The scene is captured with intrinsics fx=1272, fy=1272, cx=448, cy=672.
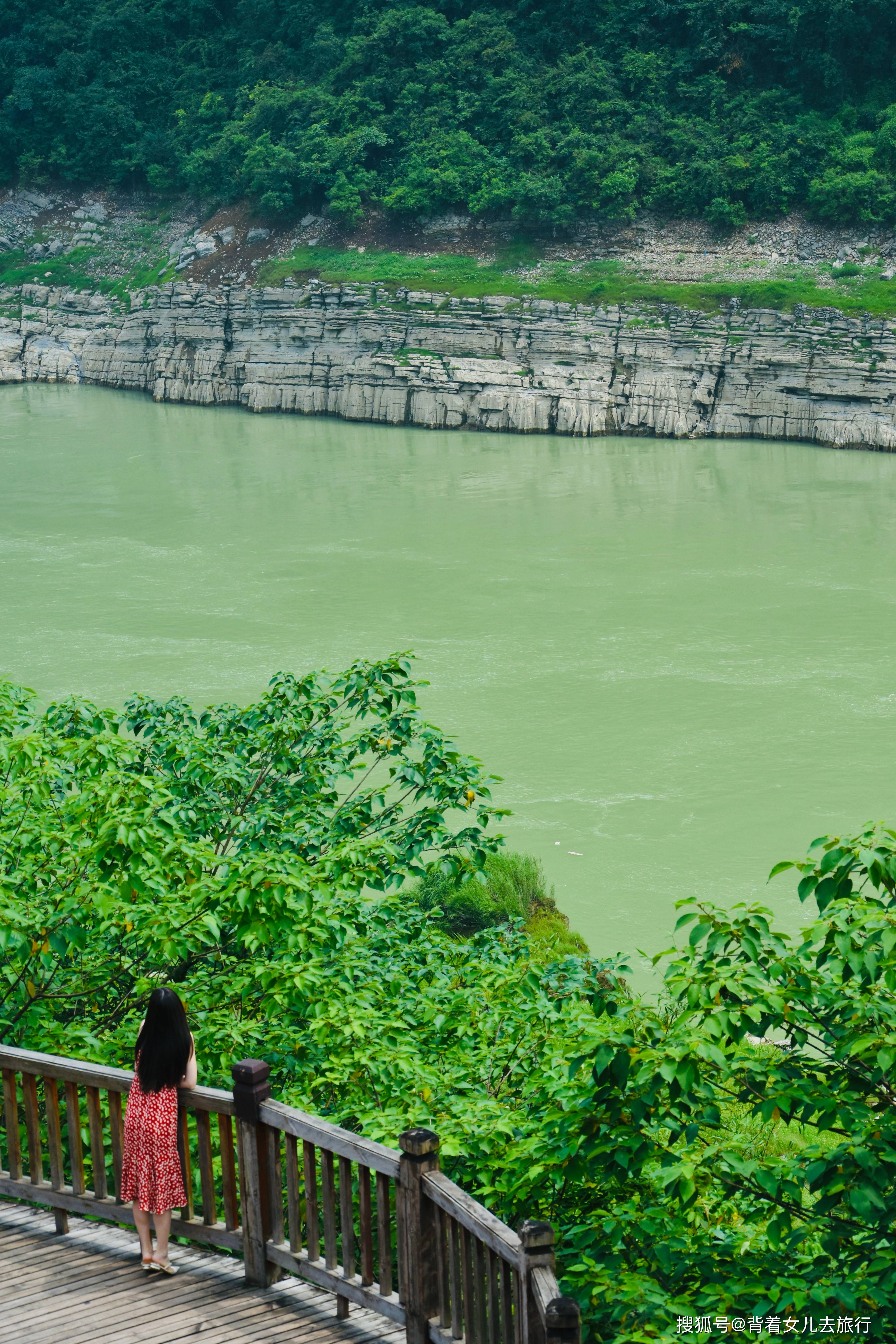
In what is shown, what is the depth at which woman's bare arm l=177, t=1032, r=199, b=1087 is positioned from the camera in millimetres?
4484

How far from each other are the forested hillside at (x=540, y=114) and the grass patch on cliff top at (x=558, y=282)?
80.0 inches

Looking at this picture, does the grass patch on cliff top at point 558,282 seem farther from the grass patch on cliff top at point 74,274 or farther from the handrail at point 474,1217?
the handrail at point 474,1217

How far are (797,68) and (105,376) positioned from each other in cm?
2626

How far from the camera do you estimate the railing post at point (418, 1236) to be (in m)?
3.88

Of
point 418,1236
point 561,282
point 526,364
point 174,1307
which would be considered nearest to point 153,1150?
point 174,1307

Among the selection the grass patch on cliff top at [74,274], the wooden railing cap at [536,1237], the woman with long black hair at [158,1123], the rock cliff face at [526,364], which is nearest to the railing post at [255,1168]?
the woman with long black hair at [158,1123]

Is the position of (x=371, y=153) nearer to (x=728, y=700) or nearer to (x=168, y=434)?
(x=168, y=434)

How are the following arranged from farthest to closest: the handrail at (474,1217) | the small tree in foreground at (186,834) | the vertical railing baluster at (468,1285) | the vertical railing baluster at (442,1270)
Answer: the small tree in foreground at (186,834) < the vertical railing baluster at (442,1270) < the vertical railing baluster at (468,1285) < the handrail at (474,1217)

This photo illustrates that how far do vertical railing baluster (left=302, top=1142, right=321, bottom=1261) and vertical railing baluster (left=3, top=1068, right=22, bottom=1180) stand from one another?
121cm

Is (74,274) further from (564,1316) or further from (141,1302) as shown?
(564,1316)

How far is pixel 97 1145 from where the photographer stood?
15.1 feet

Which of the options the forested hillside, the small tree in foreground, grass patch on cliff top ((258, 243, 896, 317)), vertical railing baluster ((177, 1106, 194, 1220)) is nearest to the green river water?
grass patch on cliff top ((258, 243, 896, 317))

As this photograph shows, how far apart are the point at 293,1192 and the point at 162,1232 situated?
0.65 meters

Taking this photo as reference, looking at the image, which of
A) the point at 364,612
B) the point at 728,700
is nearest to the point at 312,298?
the point at 364,612
